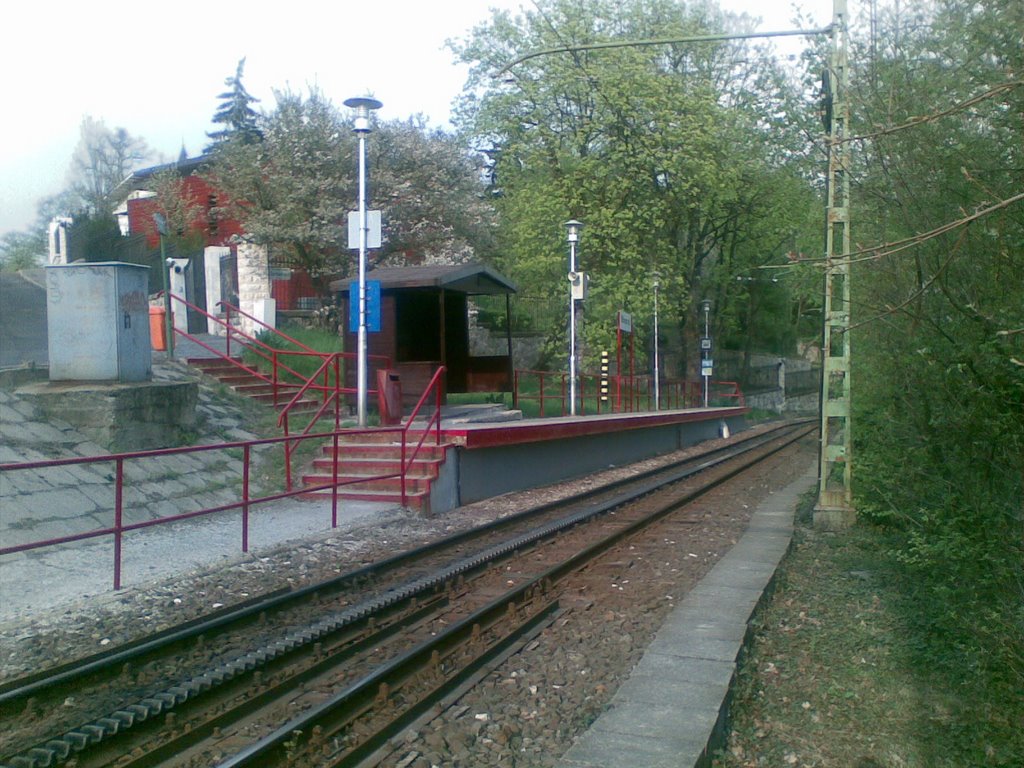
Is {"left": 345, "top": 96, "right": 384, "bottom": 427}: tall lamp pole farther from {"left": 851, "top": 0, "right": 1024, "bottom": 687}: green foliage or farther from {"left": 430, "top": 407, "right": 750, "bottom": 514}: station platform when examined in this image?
{"left": 851, "top": 0, "right": 1024, "bottom": 687}: green foliage

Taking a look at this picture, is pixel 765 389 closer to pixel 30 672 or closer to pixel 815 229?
pixel 815 229

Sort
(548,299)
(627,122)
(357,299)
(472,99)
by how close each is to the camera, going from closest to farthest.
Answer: (357,299) → (627,122) → (548,299) → (472,99)

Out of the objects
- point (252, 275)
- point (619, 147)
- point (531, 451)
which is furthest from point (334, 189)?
point (531, 451)

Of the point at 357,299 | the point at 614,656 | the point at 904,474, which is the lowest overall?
the point at 614,656

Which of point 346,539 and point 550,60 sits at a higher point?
point 550,60

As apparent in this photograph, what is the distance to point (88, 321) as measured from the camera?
494 inches

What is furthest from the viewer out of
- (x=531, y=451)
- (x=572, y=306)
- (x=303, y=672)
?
(x=572, y=306)

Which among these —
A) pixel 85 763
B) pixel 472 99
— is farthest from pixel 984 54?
pixel 472 99

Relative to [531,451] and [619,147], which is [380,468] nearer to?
[531,451]

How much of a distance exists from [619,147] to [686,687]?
27.1 metres

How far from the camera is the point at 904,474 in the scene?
8.04 m

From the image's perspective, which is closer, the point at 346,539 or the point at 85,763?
the point at 85,763

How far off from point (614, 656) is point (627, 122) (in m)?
26.9

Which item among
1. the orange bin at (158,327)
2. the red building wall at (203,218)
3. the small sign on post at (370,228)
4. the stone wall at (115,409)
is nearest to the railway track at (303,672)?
the stone wall at (115,409)
